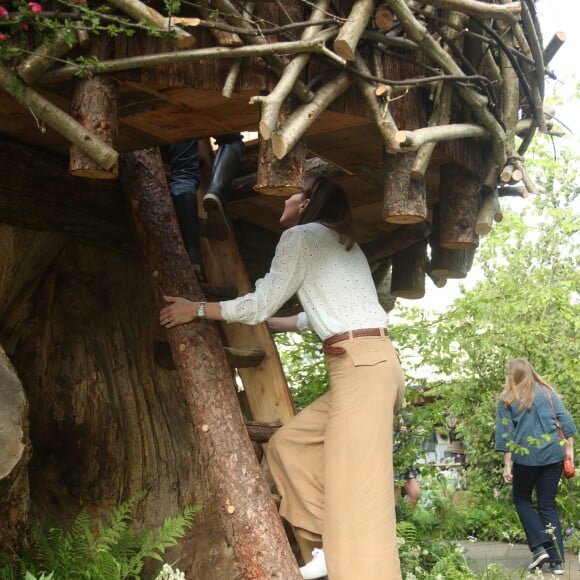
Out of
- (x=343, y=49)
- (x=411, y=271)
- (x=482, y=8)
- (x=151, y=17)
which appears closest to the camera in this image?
(x=151, y=17)

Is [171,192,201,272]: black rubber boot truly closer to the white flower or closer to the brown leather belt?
the brown leather belt

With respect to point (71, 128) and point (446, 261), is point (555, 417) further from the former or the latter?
point (71, 128)

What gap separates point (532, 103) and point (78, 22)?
2585 mm

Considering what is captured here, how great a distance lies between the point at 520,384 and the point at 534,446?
1.80 feet

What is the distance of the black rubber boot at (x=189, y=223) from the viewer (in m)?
5.32

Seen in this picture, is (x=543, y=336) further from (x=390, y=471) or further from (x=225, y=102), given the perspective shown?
(x=225, y=102)

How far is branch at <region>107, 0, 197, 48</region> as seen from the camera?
3.37m

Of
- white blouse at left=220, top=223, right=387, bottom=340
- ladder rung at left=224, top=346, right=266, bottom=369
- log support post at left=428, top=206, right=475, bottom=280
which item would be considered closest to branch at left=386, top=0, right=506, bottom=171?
white blouse at left=220, top=223, right=387, bottom=340

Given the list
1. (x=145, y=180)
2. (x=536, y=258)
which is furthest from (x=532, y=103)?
(x=536, y=258)

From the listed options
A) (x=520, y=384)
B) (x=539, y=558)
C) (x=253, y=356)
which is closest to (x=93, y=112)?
(x=253, y=356)

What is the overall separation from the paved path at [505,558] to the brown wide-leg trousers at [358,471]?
8.54 ft

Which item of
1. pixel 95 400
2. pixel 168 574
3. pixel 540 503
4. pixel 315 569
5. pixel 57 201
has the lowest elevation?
pixel 540 503

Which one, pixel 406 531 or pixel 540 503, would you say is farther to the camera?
pixel 540 503

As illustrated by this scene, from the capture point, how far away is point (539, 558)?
22.4ft
